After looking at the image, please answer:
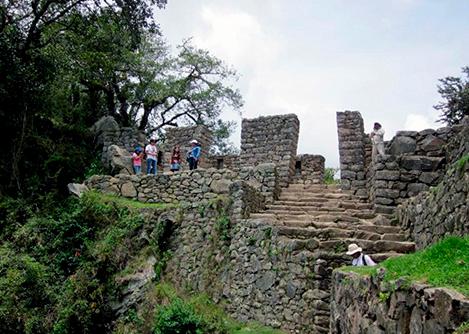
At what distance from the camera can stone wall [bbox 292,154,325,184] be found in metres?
15.2

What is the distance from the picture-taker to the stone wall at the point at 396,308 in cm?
275

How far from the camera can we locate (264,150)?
14875 millimetres

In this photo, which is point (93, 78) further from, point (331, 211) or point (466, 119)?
point (466, 119)

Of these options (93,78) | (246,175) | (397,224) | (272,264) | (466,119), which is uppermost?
(93,78)

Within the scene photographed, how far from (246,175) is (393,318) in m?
9.32

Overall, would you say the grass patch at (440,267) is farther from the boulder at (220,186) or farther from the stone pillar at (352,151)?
the boulder at (220,186)

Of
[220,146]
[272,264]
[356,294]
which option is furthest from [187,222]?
[220,146]

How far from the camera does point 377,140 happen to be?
11.9 m

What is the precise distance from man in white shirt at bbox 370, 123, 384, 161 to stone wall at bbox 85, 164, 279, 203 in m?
2.70

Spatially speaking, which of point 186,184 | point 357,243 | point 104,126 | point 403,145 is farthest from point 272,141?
point 104,126

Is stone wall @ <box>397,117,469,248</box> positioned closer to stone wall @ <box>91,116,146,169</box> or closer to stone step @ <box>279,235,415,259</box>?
stone step @ <box>279,235,415,259</box>

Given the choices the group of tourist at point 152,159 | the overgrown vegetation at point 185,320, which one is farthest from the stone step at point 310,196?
the overgrown vegetation at point 185,320

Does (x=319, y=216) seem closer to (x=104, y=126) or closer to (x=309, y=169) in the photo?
(x=309, y=169)

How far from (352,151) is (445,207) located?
6483 millimetres
